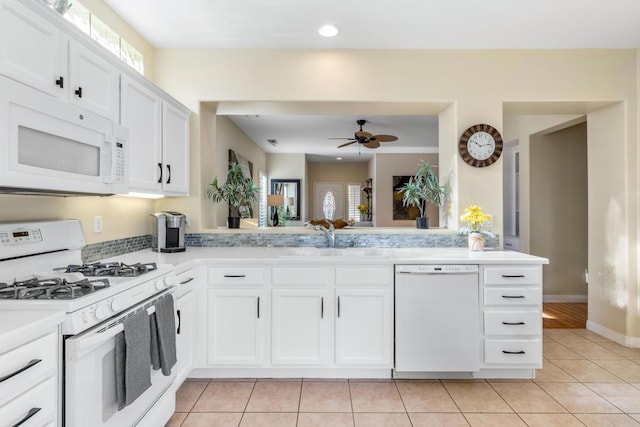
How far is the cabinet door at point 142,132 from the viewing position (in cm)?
225

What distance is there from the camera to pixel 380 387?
2578 mm

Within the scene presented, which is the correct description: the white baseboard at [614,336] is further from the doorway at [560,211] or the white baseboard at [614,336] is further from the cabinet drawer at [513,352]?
the cabinet drawer at [513,352]

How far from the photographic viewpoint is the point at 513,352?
2.62m

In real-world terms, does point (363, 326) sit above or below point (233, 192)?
below

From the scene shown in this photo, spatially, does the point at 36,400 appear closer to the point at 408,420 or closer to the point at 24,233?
the point at 24,233

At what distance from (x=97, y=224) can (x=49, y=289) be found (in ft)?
3.67

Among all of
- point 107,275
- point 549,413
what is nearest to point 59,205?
point 107,275

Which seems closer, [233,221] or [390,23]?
[390,23]

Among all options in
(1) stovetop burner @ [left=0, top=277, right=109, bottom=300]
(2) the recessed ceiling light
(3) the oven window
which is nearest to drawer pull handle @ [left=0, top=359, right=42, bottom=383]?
(1) stovetop burner @ [left=0, top=277, right=109, bottom=300]

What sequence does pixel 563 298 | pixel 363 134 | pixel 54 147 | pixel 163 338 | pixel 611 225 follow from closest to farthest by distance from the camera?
pixel 54 147 → pixel 163 338 → pixel 611 225 → pixel 563 298 → pixel 363 134

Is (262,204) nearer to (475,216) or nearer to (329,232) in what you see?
(329,232)

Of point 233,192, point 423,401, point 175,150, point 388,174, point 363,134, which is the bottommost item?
point 423,401

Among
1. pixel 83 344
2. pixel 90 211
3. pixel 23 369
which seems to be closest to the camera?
pixel 23 369

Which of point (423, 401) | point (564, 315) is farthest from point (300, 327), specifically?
point (564, 315)
